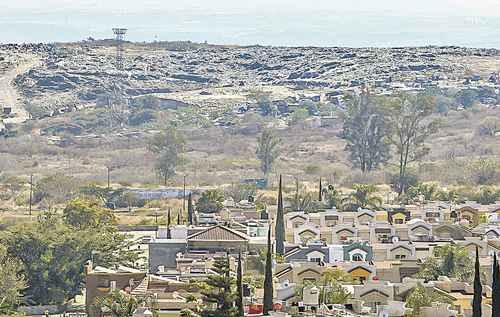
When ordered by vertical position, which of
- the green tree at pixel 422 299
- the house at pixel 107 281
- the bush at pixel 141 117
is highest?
the green tree at pixel 422 299

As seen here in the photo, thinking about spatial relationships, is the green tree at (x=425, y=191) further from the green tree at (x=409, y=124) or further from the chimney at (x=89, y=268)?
the chimney at (x=89, y=268)

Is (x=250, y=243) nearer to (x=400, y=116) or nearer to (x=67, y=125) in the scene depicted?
(x=400, y=116)

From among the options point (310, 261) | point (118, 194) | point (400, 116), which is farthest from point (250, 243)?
point (400, 116)

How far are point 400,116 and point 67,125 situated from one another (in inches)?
1579

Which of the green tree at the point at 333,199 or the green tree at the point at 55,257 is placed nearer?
the green tree at the point at 55,257

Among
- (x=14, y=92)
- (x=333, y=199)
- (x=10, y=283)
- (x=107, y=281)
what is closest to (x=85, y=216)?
(x=333, y=199)

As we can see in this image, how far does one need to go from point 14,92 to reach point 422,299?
111m

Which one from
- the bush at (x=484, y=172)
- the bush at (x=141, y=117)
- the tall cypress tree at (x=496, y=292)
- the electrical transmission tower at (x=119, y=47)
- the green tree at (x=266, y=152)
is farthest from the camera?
the electrical transmission tower at (x=119, y=47)

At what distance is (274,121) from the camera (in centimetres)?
13712

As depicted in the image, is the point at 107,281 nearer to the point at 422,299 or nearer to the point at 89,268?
the point at 89,268

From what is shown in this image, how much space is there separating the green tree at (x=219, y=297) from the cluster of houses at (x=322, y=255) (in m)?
1.94

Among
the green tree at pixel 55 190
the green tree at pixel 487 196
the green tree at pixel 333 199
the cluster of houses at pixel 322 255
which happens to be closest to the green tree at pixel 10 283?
the cluster of houses at pixel 322 255

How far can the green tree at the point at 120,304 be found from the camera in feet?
143

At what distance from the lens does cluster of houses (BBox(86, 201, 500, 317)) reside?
4441 cm
